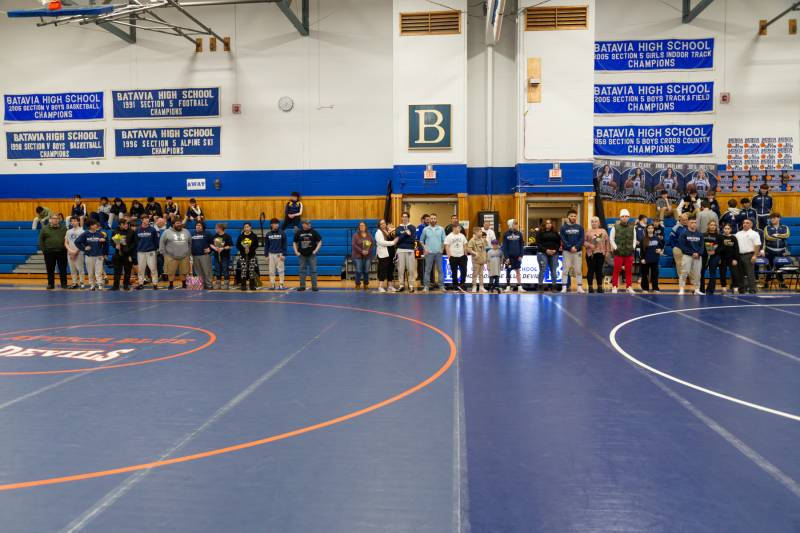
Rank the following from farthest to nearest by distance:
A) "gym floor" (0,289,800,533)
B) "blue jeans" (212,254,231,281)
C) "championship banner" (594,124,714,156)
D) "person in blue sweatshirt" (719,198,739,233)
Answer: "championship banner" (594,124,714,156)
"person in blue sweatshirt" (719,198,739,233)
"blue jeans" (212,254,231,281)
"gym floor" (0,289,800,533)

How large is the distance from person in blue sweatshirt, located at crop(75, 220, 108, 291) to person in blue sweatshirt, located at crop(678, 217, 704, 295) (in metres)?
14.5

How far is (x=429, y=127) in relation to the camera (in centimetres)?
1761

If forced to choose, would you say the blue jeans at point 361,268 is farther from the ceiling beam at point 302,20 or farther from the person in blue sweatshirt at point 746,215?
the person in blue sweatshirt at point 746,215

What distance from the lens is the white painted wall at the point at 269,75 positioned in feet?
62.6

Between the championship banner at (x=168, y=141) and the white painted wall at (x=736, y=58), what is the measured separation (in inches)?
546

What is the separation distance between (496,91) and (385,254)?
25.3 feet

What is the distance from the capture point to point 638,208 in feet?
61.2

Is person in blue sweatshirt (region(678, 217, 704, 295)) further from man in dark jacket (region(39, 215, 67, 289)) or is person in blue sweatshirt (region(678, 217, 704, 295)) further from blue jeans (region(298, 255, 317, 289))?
man in dark jacket (region(39, 215, 67, 289))

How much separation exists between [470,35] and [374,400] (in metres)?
15.9

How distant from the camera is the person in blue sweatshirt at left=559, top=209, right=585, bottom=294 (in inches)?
530

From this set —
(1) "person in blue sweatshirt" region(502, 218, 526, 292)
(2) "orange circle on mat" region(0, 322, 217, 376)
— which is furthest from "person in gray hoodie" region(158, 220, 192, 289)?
(1) "person in blue sweatshirt" region(502, 218, 526, 292)

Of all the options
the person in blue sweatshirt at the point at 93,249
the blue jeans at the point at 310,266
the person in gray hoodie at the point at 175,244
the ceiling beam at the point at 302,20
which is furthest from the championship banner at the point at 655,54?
the person in blue sweatshirt at the point at 93,249

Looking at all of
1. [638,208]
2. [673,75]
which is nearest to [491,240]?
[638,208]

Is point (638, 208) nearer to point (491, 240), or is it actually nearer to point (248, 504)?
point (491, 240)
